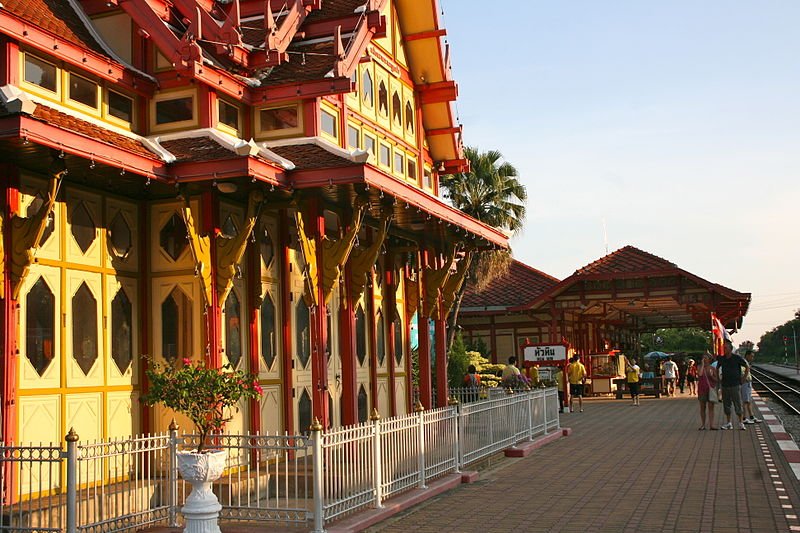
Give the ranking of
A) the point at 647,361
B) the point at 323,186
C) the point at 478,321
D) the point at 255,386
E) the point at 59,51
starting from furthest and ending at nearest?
the point at 647,361, the point at 478,321, the point at 323,186, the point at 59,51, the point at 255,386

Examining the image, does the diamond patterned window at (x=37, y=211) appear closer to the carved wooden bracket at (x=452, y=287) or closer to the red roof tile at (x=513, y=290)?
the carved wooden bracket at (x=452, y=287)

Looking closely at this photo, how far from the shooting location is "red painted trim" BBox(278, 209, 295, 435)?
1339 centimetres

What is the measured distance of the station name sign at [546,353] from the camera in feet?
91.1

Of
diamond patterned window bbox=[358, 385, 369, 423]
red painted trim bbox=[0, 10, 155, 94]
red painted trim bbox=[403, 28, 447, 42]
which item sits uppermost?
red painted trim bbox=[403, 28, 447, 42]

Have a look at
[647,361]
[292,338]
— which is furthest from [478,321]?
[292,338]

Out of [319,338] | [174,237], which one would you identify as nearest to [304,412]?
[319,338]

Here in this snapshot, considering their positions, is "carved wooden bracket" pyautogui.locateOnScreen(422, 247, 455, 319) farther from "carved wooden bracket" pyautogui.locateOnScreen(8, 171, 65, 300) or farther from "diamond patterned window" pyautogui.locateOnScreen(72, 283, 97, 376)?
"carved wooden bracket" pyautogui.locateOnScreen(8, 171, 65, 300)

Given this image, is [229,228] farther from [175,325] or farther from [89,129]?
[89,129]

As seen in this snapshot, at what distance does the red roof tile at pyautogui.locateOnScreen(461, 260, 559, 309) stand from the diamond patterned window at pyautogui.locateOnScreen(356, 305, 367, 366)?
67.4 feet

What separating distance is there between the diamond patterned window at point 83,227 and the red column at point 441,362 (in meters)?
8.34

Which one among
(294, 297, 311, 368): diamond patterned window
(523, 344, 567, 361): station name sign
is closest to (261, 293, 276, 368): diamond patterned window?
(294, 297, 311, 368): diamond patterned window

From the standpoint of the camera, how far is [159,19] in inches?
486

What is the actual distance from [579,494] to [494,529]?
8.39 ft

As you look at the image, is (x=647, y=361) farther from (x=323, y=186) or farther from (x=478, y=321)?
(x=323, y=186)
